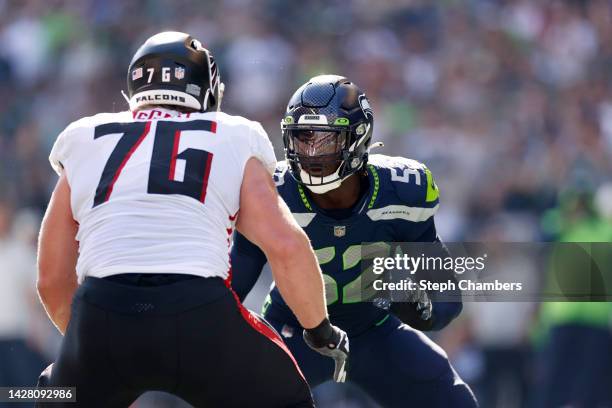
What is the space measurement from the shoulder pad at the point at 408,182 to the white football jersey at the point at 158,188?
1.37m

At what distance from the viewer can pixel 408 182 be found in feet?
16.4

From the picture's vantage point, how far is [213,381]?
3.44m

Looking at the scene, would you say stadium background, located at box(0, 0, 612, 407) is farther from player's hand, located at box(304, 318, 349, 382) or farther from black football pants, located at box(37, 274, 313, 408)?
black football pants, located at box(37, 274, 313, 408)

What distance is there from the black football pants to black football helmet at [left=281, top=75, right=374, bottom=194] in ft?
4.76

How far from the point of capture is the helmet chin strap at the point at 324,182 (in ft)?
→ 16.1

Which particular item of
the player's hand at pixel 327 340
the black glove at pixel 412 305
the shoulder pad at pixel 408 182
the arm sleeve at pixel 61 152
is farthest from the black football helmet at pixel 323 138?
the arm sleeve at pixel 61 152

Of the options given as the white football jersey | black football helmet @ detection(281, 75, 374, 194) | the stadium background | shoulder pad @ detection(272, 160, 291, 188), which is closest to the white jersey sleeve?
the white football jersey

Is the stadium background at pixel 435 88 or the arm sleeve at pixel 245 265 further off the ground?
the stadium background at pixel 435 88

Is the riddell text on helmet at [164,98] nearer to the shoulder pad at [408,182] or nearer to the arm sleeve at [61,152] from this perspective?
the arm sleeve at [61,152]

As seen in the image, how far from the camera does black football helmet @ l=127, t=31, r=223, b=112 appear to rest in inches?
153

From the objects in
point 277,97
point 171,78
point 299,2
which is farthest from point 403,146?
point 171,78


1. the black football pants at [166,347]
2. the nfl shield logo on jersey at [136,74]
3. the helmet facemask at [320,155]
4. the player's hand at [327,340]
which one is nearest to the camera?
the black football pants at [166,347]
